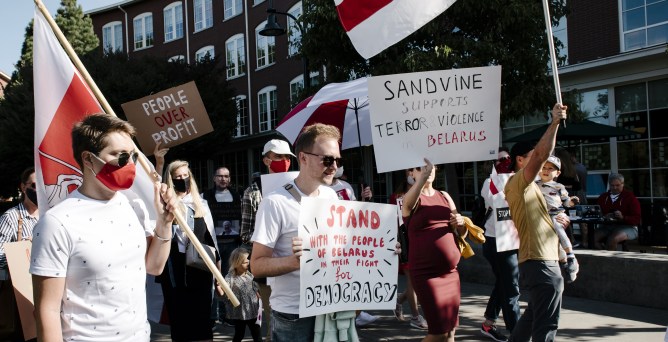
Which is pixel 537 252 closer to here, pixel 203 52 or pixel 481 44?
pixel 481 44

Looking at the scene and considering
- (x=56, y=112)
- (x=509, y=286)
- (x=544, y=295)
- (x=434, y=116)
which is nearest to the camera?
(x=56, y=112)

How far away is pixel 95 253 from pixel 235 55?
1264 inches

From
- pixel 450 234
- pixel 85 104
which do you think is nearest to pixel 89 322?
pixel 85 104

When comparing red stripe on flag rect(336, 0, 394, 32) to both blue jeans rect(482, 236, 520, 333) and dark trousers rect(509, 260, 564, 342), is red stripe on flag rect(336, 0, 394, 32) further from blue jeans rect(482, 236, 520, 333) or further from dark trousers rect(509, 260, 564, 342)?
blue jeans rect(482, 236, 520, 333)

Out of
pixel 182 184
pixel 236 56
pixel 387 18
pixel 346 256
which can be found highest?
pixel 236 56

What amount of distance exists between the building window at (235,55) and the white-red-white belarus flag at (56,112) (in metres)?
29.7

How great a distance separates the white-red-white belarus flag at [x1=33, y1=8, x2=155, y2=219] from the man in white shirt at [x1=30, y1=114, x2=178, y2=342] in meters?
1.08

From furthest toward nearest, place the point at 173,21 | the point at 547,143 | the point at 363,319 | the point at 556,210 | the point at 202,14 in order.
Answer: the point at 173,21
the point at 202,14
the point at 363,319
the point at 556,210
the point at 547,143

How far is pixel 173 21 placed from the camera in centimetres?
3788

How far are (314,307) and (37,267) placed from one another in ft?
4.40

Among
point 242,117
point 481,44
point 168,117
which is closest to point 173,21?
point 242,117

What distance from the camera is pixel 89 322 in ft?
8.67

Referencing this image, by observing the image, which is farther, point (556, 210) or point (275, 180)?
point (275, 180)

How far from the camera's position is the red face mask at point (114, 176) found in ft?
8.97
